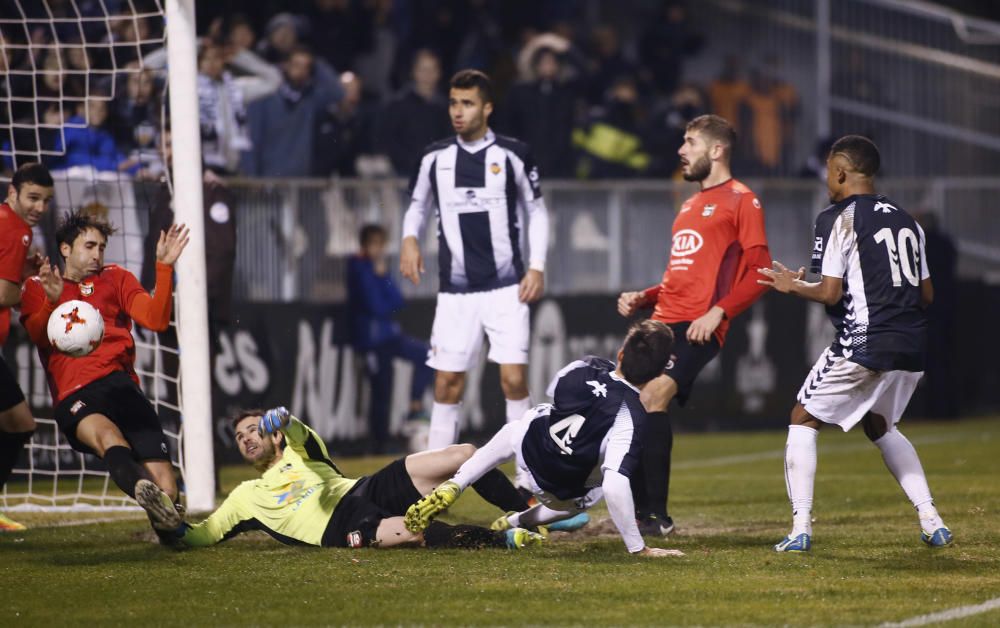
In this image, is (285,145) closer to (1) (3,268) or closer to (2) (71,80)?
(2) (71,80)

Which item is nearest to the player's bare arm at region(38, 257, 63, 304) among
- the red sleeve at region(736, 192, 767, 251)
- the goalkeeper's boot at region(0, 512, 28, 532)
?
the goalkeeper's boot at region(0, 512, 28, 532)

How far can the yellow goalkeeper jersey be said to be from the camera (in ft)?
24.9

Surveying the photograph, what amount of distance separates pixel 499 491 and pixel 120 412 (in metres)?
2.00

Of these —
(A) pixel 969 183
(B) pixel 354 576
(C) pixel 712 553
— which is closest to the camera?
(B) pixel 354 576

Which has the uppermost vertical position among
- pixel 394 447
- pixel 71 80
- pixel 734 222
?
pixel 71 80

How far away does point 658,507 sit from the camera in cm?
825

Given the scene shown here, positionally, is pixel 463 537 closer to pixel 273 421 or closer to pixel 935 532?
pixel 273 421

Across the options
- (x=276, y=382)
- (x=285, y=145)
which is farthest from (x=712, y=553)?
(x=285, y=145)

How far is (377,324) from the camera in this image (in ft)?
44.6

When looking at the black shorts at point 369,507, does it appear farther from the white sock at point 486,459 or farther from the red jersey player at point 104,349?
the red jersey player at point 104,349

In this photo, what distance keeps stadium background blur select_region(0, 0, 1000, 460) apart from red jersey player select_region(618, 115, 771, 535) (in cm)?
383

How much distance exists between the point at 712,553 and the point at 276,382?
6257 millimetres

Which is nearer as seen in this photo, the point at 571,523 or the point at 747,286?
the point at 571,523

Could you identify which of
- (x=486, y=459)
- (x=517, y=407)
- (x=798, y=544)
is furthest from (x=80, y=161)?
(x=798, y=544)
